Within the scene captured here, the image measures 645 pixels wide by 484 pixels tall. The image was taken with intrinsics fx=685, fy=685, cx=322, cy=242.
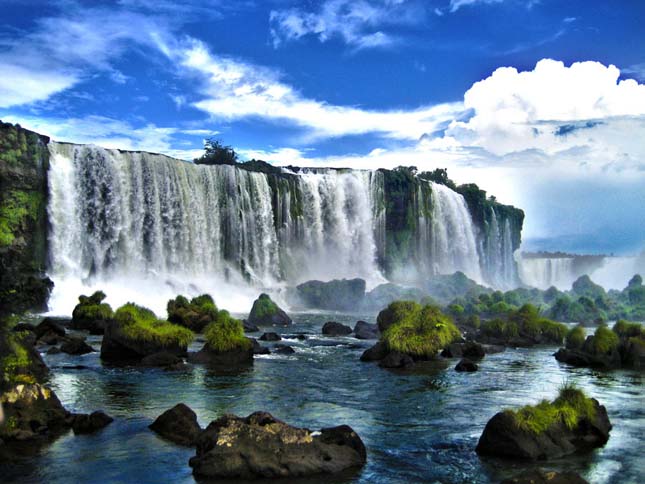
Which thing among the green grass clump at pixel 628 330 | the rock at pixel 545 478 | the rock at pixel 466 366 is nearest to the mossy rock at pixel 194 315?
the rock at pixel 466 366

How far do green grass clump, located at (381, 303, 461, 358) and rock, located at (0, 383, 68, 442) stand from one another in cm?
1428

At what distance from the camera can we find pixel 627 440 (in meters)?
15.1

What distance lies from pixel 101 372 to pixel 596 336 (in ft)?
65.2

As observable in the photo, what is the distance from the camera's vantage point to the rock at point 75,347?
25.9 meters

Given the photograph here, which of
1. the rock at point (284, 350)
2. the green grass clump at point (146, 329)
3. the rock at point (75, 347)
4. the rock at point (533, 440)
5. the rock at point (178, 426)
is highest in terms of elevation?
→ the green grass clump at point (146, 329)

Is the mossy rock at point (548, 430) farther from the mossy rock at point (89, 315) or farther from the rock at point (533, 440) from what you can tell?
the mossy rock at point (89, 315)

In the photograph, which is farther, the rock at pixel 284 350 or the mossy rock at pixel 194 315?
the mossy rock at pixel 194 315

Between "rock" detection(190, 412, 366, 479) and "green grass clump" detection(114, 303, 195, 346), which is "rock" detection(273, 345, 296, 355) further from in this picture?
"rock" detection(190, 412, 366, 479)

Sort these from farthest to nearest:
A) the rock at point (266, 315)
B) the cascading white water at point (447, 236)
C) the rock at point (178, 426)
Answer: the cascading white water at point (447, 236) < the rock at point (266, 315) < the rock at point (178, 426)

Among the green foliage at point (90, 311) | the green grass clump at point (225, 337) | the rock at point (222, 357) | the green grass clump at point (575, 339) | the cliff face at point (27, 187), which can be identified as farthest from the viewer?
the cliff face at point (27, 187)

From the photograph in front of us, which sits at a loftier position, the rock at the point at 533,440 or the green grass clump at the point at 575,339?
the green grass clump at the point at 575,339

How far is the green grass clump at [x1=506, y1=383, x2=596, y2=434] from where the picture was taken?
13.9 meters

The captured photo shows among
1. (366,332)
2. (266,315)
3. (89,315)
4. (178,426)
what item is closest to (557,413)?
(178,426)

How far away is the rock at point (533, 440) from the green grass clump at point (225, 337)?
12908 millimetres
